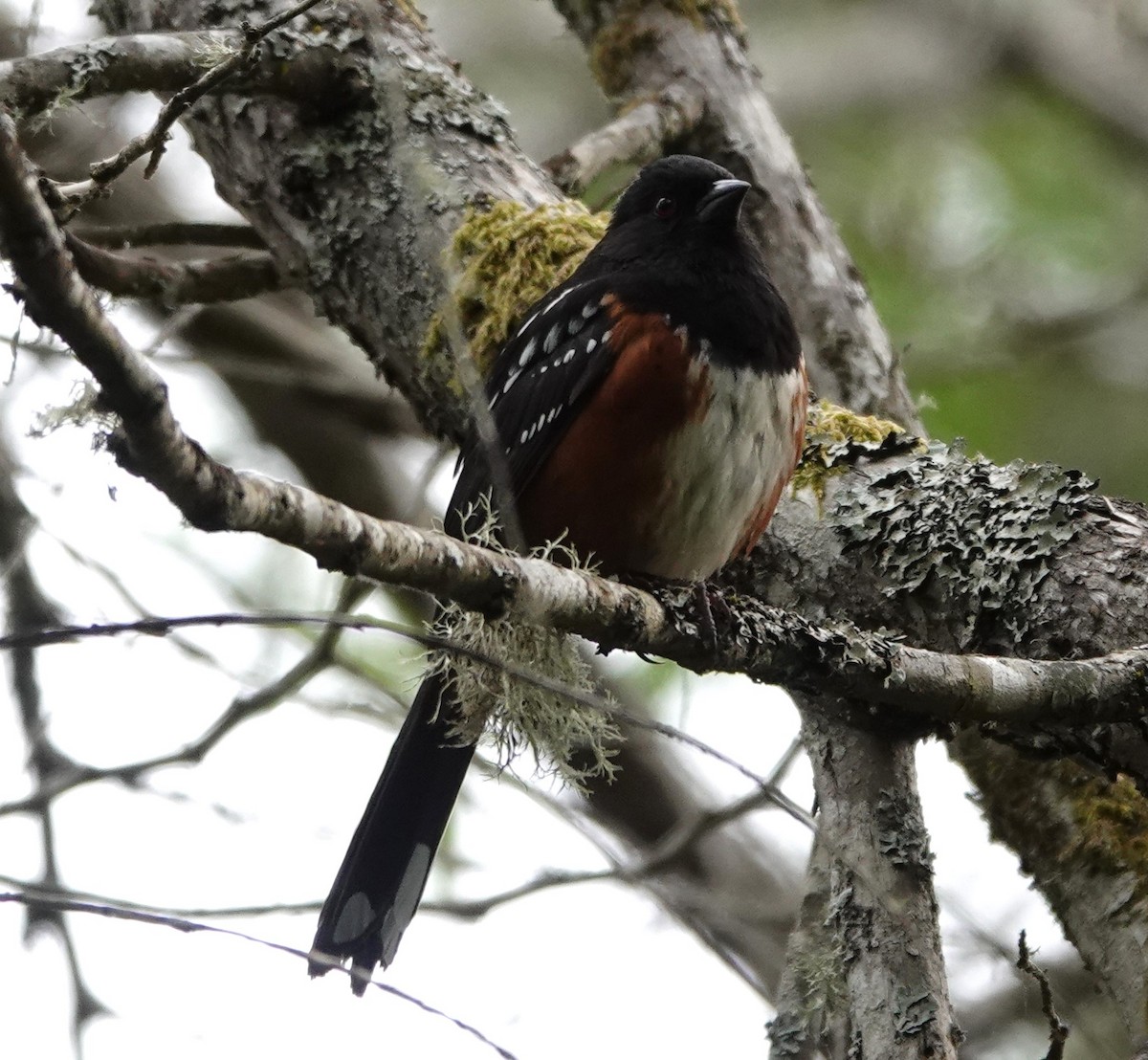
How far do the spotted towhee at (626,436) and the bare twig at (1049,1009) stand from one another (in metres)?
0.88

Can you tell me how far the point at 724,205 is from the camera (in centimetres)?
290

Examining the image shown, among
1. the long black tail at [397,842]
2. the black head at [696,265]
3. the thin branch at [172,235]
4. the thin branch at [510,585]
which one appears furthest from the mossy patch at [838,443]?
the thin branch at [172,235]

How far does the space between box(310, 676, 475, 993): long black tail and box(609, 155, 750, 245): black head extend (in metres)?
0.97

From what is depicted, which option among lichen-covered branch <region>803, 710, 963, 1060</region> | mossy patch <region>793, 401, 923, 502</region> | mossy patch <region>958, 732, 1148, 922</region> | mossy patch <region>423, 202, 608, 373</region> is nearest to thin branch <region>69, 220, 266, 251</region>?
mossy patch <region>423, 202, 608, 373</region>

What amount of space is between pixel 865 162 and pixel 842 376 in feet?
10.8

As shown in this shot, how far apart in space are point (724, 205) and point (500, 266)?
1.50 ft

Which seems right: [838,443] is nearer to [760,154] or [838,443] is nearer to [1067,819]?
[1067,819]

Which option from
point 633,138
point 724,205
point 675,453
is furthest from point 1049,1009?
point 633,138

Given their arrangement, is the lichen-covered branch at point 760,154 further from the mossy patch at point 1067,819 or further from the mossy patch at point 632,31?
the mossy patch at point 1067,819

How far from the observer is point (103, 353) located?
120 cm

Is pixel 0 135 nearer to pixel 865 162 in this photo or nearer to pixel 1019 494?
pixel 1019 494

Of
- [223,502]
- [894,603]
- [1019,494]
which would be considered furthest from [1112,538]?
[223,502]

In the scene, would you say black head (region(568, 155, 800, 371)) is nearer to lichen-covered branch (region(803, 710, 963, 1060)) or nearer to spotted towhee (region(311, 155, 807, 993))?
spotted towhee (region(311, 155, 807, 993))

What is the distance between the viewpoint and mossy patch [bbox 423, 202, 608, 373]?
2.83 meters
